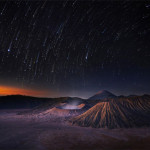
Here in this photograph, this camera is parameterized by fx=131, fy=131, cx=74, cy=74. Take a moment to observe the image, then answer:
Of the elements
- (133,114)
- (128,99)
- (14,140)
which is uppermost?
(128,99)

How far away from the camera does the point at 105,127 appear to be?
18.1 meters

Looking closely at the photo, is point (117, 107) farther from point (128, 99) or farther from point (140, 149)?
point (140, 149)

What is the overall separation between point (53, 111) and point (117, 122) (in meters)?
19.7

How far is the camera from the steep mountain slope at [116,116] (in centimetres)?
1901

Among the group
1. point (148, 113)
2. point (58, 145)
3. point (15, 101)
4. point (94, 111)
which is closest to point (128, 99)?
point (148, 113)

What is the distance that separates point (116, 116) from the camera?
2120 centimetres

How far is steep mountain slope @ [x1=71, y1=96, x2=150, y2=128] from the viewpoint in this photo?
1901cm

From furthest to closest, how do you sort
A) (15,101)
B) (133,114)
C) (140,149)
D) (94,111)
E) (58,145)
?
(15,101), (94,111), (133,114), (58,145), (140,149)

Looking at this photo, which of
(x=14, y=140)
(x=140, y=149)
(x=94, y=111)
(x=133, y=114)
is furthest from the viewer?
(x=94, y=111)

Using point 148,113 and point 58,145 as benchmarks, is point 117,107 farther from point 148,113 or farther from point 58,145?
point 58,145

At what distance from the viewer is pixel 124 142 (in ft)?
38.1

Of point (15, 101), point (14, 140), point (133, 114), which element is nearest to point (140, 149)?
point (14, 140)

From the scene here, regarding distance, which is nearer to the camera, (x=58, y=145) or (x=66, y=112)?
(x=58, y=145)

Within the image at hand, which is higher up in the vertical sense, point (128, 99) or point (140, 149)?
point (128, 99)
